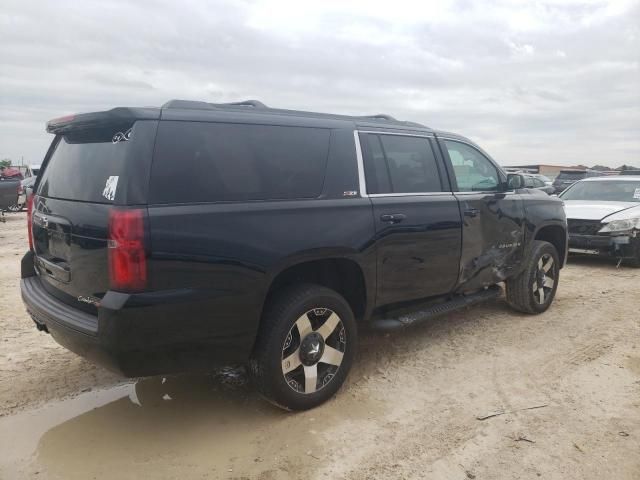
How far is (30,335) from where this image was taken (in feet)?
15.9

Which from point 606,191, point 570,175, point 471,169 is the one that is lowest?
point 606,191

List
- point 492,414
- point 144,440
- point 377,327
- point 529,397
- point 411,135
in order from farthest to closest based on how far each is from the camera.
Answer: point 411,135 < point 377,327 < point 529,397 < point 492,414 < point 144,440

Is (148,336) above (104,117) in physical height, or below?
below

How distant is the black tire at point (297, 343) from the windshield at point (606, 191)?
7.62 metres

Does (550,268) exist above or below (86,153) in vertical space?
below

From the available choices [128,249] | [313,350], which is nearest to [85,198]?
[128,249]

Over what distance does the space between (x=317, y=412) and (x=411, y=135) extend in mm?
2301

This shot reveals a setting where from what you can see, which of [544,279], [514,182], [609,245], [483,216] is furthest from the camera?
[609,245]

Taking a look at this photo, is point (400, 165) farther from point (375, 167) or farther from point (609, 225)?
point (609, 225)

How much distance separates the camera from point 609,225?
27.6 feet

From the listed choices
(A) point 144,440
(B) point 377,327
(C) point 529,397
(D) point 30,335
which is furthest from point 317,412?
(D) point 30,335

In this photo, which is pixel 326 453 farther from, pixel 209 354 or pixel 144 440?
pixel 144 440

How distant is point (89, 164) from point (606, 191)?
30.5 ft

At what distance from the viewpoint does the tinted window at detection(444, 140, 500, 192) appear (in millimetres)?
4723
